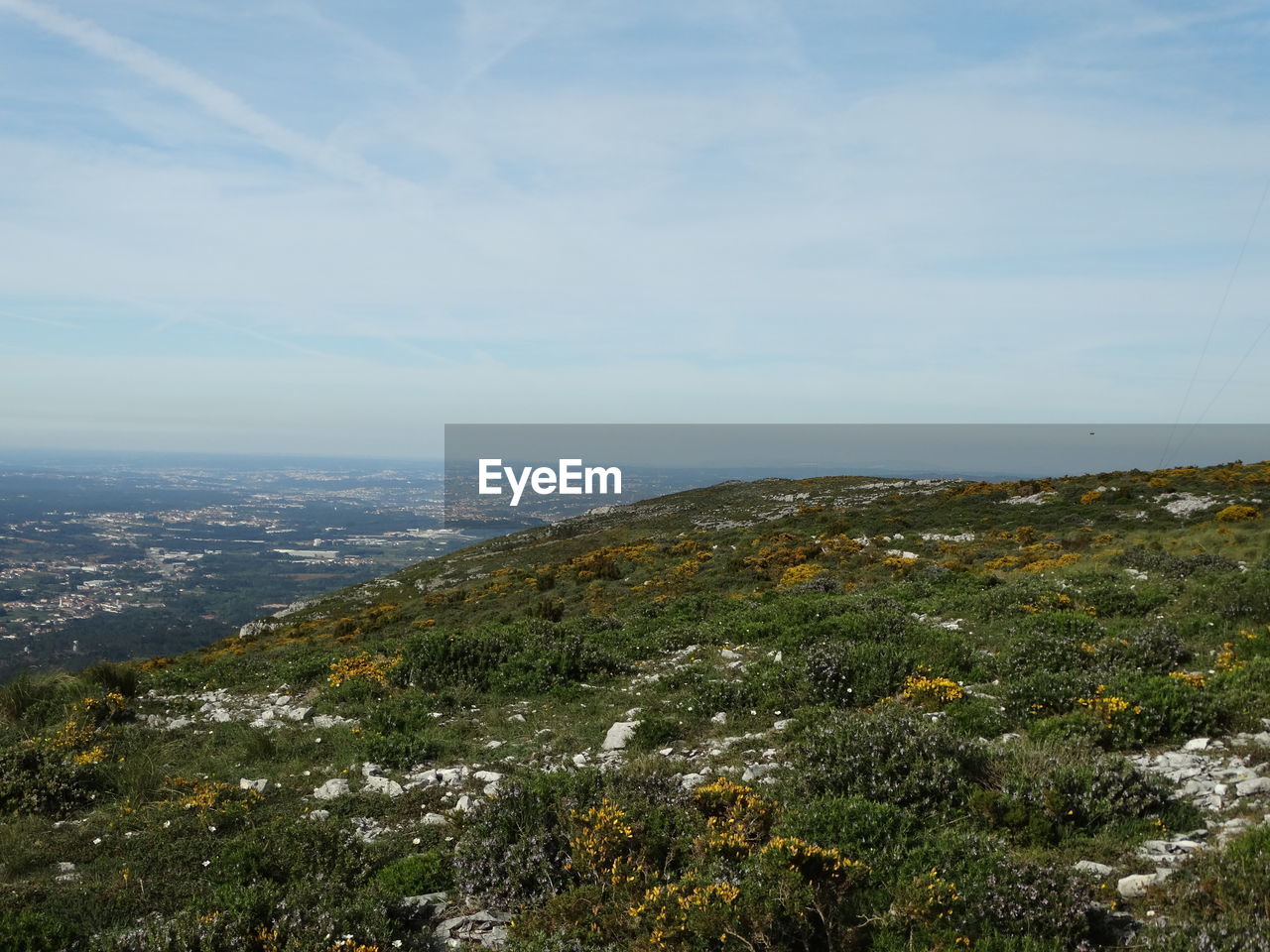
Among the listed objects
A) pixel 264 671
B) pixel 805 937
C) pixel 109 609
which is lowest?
pixel 109 609

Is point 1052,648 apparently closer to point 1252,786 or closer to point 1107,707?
point 1107,707

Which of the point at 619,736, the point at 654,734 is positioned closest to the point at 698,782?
the point at 654,734

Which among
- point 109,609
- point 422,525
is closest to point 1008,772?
point 109,609

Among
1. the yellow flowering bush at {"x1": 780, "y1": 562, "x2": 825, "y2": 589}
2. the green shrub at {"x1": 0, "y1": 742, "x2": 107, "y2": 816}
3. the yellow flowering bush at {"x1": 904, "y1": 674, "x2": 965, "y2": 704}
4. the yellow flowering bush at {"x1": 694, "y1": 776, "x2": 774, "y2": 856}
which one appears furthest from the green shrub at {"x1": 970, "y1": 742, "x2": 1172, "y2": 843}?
the yellow flowering bush at {"x1": 780, "y1": 562, "x2": 825, "y2": 589}

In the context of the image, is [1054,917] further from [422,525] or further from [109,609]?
[422,525]

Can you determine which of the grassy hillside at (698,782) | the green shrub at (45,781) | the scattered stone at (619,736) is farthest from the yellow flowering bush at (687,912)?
the green shrub at (45,781)

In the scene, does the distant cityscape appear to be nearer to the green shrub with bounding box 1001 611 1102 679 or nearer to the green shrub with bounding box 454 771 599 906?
the green shrub with bounding box 454 771 599 906

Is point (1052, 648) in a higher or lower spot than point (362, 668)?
higher

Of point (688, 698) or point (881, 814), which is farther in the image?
point (688, 698)
